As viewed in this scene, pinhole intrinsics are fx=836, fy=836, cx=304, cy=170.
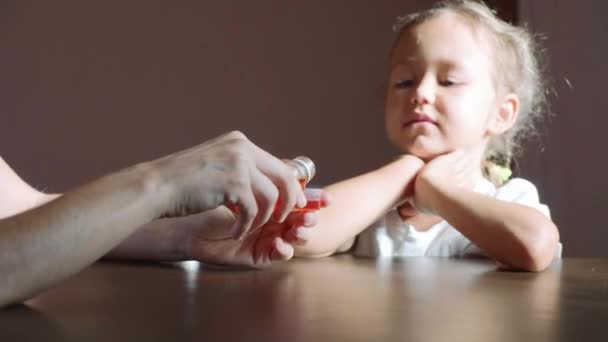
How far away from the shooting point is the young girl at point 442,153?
1.36 metres

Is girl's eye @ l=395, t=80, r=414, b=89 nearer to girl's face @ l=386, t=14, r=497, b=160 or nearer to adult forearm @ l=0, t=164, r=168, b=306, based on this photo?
girl's face @ l=386, t=14, r=497, b=160

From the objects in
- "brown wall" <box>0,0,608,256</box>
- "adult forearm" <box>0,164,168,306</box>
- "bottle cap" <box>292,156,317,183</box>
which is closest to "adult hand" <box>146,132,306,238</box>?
"adult forearm" <box>0,164,168,306</box>

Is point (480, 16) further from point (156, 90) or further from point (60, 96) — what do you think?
point (60, 96)

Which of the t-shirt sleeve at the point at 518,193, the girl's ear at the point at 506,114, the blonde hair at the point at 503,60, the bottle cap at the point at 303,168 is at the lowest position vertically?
the bottle cap at the point at 303,168

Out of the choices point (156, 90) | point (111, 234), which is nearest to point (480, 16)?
point (111, 234)

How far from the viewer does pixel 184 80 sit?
141 inches

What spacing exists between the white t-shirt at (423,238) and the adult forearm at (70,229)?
36.3 inches

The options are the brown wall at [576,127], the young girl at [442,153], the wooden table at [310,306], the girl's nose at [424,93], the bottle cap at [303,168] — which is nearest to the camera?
the wooden table at [310,306]

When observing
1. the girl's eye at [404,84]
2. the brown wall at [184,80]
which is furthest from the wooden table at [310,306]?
the brown wall at [184,80]

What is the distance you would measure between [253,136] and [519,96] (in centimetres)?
186

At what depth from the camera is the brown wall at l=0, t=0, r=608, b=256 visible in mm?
3498

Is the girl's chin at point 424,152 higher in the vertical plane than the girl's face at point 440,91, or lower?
lower

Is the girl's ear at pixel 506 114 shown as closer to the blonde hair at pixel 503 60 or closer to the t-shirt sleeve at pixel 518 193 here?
the blonde hair at pixel 503 60

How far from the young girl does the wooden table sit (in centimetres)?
34
